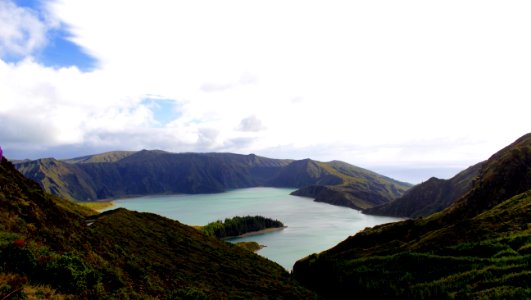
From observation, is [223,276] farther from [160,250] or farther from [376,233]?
[376,233]

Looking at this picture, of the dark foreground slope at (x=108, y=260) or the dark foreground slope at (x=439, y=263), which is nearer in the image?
the dark foreground slope at (x=108, y=260)

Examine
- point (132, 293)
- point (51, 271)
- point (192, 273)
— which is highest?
point (51, 271)

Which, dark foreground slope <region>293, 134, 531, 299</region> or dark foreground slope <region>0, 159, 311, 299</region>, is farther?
dark foreground slope <region>293, 134, 531, 299</region>

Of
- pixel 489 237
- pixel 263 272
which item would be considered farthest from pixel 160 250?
pixel 489 237

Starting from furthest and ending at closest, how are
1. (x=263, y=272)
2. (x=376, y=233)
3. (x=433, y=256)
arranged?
1. (x=376, y=233)
2. (x=263, y=272)
3. (x=433, y=256)
